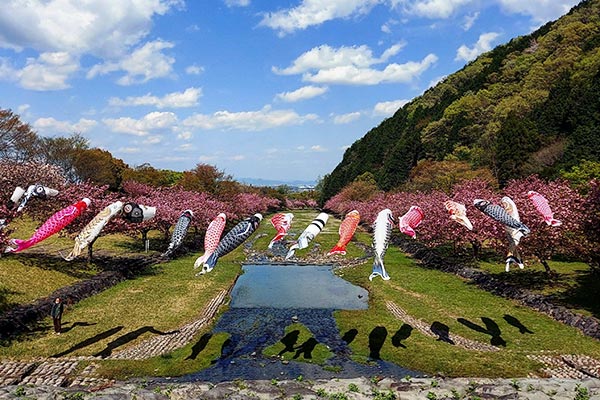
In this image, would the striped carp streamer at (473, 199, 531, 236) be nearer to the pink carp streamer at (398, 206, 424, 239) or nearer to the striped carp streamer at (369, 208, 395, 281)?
the pink carp streamer at (398, 206, 424, 239)

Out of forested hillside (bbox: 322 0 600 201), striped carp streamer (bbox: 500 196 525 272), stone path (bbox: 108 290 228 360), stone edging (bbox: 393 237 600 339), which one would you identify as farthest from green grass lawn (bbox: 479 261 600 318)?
forested hillside (bbox: 322 0 600 201)

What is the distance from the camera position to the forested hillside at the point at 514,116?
174 feet

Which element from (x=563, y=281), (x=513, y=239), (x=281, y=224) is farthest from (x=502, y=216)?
(x=563, y=281)

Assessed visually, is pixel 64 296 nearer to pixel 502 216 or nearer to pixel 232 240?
pixel 232 240

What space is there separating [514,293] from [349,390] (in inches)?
600

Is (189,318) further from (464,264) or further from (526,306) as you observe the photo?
(464,264)

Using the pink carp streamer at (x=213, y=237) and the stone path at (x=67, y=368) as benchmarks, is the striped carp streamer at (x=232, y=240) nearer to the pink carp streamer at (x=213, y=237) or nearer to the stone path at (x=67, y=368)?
the pink carp streamer at (x=213, y=237)

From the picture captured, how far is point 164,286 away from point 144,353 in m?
10.8

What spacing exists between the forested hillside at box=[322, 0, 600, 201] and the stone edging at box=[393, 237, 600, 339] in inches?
754

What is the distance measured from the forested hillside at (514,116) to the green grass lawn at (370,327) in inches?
1118

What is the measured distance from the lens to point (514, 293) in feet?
78.2

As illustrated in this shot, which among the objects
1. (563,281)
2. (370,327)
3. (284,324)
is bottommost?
(284,324)

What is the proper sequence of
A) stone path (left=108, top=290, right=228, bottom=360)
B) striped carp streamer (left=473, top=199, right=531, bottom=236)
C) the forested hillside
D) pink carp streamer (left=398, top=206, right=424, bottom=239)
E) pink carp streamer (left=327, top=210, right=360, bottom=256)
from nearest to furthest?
striped carp streamer (left=473, top=199, right=531, bottom=236) < pink carp streamer (left=398, top=206, right=424, bottom=239) < pink carp streamer (left=327, top=210, right=360, bottom=256) < stone path (left=108, top=290, right=228, bottom=360) < the forested hillside

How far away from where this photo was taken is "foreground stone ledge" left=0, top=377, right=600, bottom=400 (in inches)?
479
